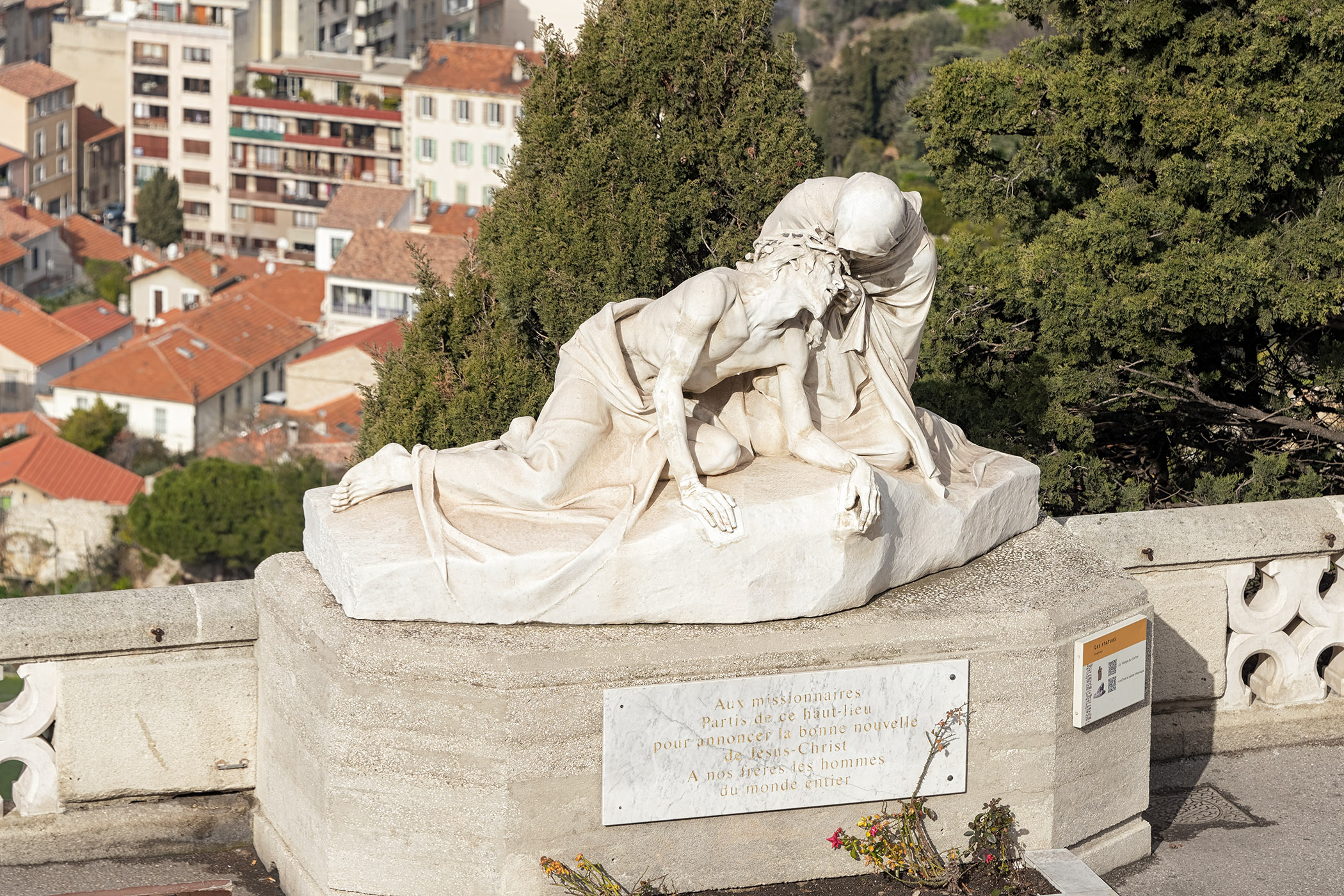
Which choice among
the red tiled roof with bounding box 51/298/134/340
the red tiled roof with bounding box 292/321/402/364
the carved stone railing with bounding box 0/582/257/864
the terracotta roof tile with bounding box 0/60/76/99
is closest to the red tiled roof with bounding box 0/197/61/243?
the red tiled roof with bounding box 51/298/134/340

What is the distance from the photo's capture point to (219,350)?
229 feet

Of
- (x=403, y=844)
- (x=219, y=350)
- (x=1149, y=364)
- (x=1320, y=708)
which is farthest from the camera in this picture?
(x=219, y=350)

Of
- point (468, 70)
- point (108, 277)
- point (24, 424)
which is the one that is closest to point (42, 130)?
point (108, 277)

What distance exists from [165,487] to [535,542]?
46630 mm

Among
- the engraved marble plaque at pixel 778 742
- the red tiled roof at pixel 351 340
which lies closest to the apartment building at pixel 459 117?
the red tiled roof at pixel 351 340

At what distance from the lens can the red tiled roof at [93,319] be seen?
2943 inches

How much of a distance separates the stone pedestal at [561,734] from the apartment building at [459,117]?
244 ft

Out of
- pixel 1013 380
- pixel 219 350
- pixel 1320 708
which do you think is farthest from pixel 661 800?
pixel 219 350

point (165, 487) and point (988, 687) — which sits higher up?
point (988, 687)

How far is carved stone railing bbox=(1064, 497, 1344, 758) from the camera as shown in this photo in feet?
27.4

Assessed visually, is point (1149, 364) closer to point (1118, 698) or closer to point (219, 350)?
point (1118, 698)

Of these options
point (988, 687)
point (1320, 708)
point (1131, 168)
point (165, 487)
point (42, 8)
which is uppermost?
point (42, 8)

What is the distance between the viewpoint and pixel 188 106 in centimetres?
9462

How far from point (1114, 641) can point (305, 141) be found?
289 feet
